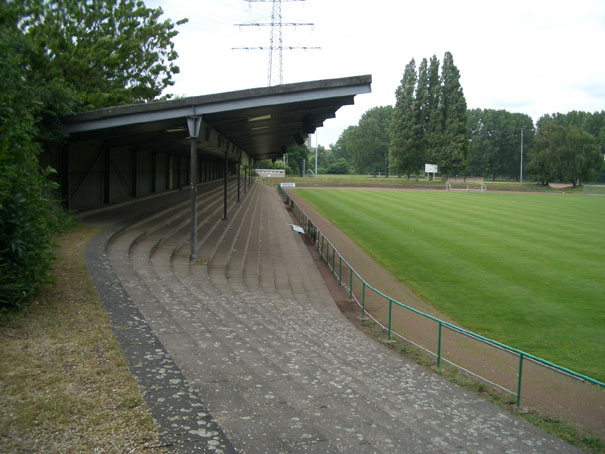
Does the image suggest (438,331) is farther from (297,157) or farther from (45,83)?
(297,157)

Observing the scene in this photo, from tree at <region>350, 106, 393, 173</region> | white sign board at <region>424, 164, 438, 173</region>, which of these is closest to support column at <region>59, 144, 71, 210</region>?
white sign board at <region>424, 164, 438, 173</region>

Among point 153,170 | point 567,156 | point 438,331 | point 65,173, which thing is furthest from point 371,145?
point 438,331

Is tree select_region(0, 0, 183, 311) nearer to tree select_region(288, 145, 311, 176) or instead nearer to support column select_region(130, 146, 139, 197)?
support column select_region(130, 146, 139, 197)

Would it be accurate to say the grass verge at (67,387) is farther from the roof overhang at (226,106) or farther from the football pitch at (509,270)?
the football pitch at (509,270)

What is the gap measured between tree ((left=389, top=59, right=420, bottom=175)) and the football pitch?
149ft

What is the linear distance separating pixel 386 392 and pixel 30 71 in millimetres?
18822

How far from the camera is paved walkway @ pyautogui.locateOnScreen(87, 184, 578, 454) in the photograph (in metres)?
4.72

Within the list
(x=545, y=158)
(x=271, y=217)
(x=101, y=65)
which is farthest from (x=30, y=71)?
(x=545, y=158)

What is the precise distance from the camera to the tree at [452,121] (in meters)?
76.6

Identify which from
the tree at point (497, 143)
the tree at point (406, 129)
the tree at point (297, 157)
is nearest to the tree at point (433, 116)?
the tree at point (406, 129)

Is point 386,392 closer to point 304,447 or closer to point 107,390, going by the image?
point 304,447

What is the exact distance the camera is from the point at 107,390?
4.97 m

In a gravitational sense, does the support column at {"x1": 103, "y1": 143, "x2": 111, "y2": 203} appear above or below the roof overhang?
below

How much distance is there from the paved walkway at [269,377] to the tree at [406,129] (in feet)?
231
